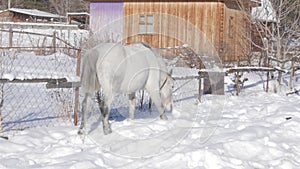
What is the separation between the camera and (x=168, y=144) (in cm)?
568

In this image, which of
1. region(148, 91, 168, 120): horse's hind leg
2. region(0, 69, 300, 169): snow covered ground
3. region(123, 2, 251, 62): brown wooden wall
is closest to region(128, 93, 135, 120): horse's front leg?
region(0, 69, 300, 169): snow covered ground

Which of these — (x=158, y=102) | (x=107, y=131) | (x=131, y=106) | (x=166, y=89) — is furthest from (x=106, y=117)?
(x=166, y=89)

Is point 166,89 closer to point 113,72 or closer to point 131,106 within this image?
point 131,106

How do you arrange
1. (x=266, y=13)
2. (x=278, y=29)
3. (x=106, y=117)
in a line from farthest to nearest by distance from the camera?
1. (x=266, y=13)
2. (x=278, y=29)
3. (x=106, y=117)

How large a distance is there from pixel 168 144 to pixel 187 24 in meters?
17.9

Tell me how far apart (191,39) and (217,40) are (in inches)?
58.4

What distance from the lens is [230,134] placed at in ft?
20.9

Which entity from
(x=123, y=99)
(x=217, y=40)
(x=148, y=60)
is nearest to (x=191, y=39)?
(x=217, y=40)

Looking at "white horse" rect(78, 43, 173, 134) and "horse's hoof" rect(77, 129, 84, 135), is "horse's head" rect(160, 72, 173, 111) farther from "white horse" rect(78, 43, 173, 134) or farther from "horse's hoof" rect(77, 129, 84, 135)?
"horse's hoof" rect(77, 129, 84, 135)

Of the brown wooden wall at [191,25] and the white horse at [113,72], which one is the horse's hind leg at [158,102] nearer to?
the white horse at [113,72]

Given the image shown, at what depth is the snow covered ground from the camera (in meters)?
4.96

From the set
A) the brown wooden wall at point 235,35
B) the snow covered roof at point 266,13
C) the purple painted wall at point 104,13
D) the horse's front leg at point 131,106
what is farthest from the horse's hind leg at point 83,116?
the purple painted wall at point 104,13

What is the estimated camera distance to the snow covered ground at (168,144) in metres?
4.96

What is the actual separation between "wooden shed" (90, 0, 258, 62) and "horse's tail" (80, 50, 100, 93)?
50.4ft
